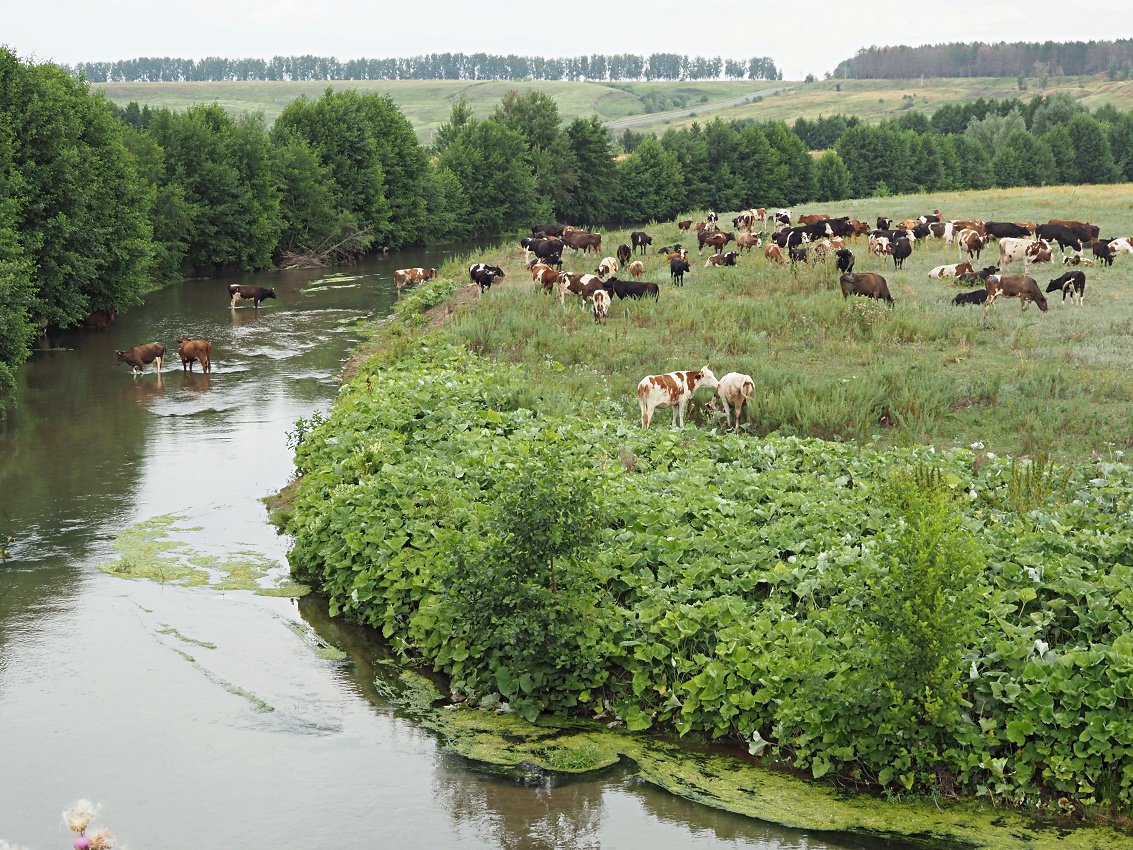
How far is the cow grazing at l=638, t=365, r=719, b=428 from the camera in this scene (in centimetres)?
1902

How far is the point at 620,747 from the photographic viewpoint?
1052 centimetres

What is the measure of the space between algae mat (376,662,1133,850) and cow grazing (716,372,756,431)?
916 cm

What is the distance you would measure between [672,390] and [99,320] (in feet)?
94.5

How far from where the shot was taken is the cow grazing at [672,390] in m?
19.0

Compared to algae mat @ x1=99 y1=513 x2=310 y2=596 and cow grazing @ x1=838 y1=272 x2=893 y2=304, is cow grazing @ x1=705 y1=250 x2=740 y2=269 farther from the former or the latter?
algae mat @ x1=99 y1=513 x2=310 y2=596

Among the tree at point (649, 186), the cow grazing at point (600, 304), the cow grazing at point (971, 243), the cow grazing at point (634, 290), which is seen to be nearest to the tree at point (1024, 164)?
the tree at point (649, 186)

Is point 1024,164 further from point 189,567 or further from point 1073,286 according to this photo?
point 189,567

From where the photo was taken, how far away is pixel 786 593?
37.3 feet

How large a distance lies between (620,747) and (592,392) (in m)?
11.1

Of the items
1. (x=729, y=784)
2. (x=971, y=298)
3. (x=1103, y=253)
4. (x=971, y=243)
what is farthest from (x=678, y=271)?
(x=729, y=784)

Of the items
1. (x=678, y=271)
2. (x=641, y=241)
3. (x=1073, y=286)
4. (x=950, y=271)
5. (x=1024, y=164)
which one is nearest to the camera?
(x=1073, y=286)

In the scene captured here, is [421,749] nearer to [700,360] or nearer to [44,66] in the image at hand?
[700,360]

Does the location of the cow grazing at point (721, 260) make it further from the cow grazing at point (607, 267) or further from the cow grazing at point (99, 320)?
the cow grazing at point (99, 320)

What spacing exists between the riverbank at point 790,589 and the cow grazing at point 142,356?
585 inches
